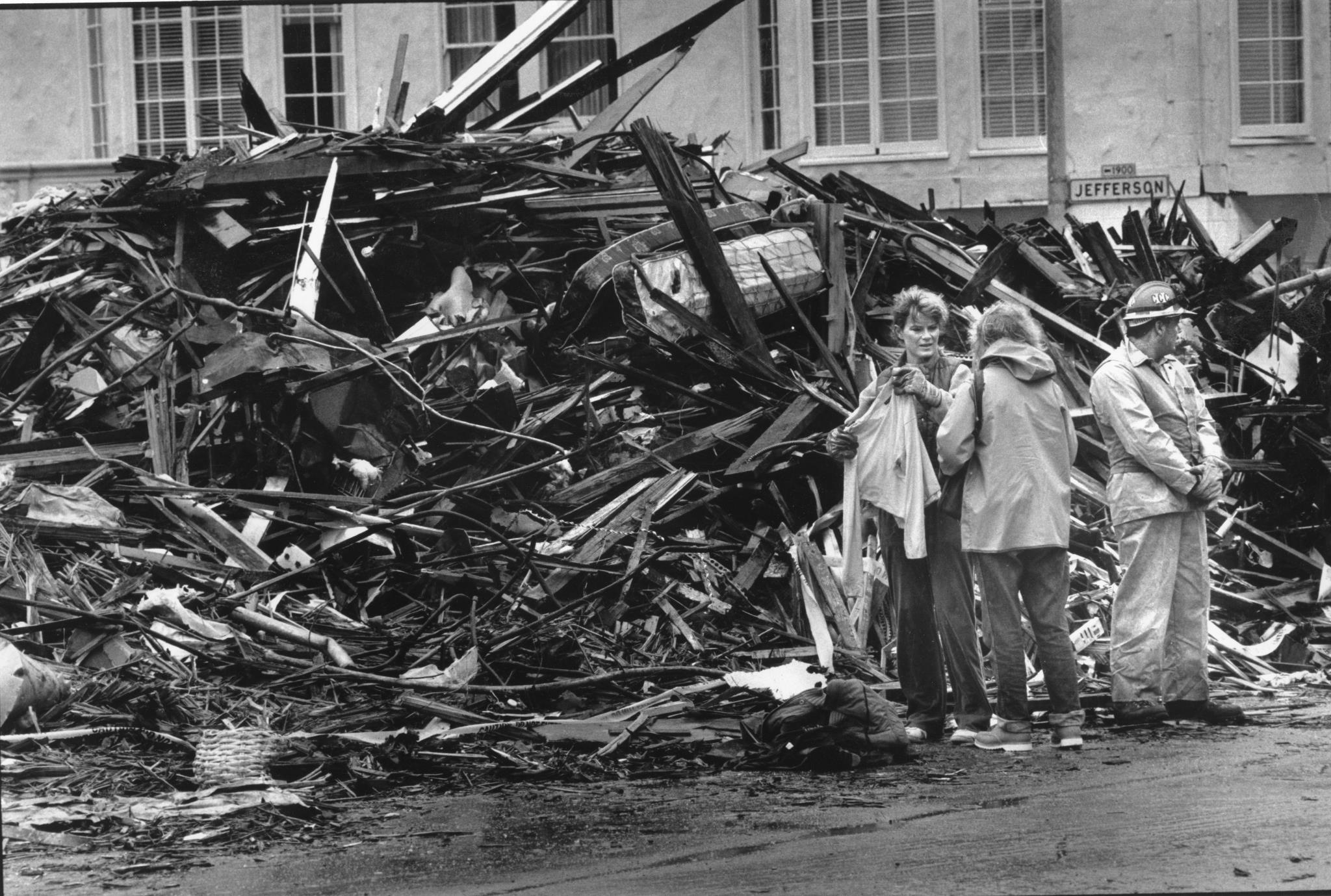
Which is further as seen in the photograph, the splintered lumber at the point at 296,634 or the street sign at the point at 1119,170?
the street sign at the point at 1119,170

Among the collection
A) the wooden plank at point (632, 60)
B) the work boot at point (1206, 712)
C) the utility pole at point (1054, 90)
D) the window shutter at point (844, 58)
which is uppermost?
the wooden plank at point (632, 60)

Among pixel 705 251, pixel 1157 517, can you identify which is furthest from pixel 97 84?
pixel 1157 517

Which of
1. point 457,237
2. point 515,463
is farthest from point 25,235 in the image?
point 515,463

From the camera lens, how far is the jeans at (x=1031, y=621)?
19.6ft

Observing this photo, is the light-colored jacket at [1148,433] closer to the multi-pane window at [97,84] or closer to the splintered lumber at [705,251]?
the splintered lumber at [705,251]

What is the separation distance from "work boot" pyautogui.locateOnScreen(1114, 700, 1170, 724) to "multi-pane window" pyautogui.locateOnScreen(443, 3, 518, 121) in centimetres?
618

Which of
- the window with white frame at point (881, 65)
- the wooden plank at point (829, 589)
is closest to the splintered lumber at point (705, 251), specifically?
the window with white frame at point (881, 65)

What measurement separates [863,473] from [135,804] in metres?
3.01

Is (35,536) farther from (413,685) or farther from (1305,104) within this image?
(1305,104)

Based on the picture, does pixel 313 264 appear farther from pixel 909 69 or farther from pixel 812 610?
pixel 812 610

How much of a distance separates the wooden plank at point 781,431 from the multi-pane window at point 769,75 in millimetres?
1916

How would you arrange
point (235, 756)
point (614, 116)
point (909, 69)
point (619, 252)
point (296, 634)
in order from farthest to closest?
point (614, 116) < point (619, 252) < point (909, 69) < point (296, 634) < point (235, 756)

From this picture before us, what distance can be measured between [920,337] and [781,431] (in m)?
2.03

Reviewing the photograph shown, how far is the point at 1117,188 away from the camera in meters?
8.52
